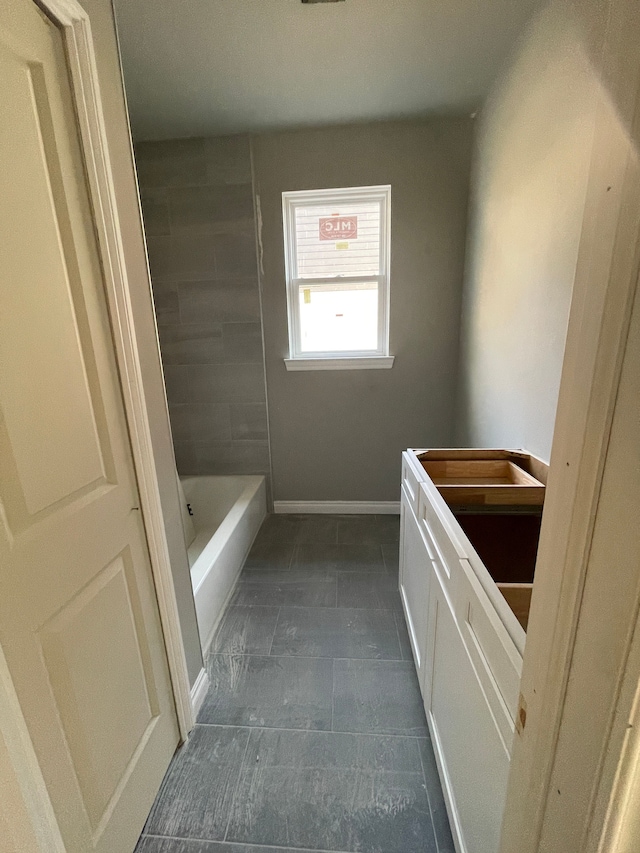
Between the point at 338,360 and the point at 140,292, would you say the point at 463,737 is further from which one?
the point at 338,360

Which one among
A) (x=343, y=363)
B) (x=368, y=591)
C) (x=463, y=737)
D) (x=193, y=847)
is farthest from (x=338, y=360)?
(x=193, y=847)

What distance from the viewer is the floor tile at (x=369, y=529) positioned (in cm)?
262

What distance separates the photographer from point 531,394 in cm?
154

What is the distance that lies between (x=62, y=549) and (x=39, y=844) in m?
0.57

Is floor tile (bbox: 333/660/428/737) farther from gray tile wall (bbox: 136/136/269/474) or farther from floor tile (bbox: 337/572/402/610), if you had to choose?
gray tile wall (bbox: 136/136/269/474)

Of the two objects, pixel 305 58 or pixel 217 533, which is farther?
pixel 217 533

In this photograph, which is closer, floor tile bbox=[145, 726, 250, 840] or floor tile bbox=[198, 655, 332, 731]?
floor tile bbox=[145, 726, 250, 840]

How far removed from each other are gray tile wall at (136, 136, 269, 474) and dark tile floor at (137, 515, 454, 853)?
124 centimetres

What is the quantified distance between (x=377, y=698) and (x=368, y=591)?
64 centimetres

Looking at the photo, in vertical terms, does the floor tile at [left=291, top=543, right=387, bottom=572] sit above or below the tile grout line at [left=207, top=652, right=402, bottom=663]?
below

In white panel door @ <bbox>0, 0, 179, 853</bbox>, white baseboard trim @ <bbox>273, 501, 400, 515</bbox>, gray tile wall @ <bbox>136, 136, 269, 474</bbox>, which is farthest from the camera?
white baseboard trim @ <bbox>273, 501, 400, 515</bbox>

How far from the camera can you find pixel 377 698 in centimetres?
148

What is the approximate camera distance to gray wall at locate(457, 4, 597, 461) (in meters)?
1.25

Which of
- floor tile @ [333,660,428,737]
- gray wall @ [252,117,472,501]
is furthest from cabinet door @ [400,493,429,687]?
gray wall @ [252,117,472,501]
